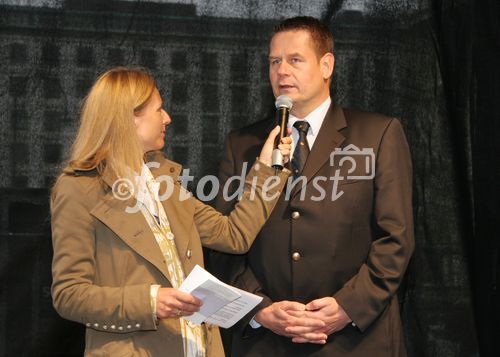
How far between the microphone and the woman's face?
38cm

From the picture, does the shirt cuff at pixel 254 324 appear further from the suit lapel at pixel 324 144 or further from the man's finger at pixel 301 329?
the suit lapel at pixel 324 144

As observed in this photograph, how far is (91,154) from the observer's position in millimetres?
2418

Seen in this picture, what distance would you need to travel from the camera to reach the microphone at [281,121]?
255 cm

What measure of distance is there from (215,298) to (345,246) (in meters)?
0.61

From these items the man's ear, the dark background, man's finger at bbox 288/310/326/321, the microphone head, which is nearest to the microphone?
the microphone head

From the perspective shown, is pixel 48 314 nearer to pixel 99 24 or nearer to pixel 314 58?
pixel 99 24

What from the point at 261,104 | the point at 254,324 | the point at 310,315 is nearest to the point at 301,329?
the point at 310,315

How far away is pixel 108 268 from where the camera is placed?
2369 mm

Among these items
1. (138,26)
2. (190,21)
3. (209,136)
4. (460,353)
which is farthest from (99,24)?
(460,353)

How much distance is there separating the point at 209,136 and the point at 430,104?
3.42ft

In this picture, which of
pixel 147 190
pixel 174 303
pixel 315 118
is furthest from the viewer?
pixel 315 118

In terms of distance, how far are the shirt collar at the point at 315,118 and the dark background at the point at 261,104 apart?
2.49ft

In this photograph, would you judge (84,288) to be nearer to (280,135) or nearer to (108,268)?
(108,268)

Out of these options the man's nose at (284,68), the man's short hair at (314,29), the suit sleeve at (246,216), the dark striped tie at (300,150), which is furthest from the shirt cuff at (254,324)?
the man's short hair at (314,29)
